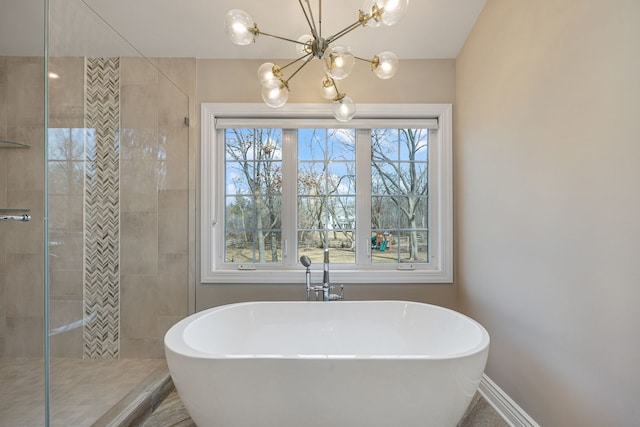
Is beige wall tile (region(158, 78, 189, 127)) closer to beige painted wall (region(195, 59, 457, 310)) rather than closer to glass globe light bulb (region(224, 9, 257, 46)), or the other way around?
beige painted wall (region(195, 59, 457, 310))

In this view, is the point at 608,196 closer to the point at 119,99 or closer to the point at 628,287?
the point at 628,287

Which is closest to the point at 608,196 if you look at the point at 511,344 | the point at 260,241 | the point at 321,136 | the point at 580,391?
the point at 580,391

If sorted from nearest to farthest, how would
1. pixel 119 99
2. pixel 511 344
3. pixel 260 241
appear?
pixel 511 344 → pixel 119 99 → pixel 260 241

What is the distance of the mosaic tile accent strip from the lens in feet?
5.32

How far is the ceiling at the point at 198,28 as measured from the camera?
153 centimetres

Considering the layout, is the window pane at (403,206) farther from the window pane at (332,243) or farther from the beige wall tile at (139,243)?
the beige wall tile at (139,243)

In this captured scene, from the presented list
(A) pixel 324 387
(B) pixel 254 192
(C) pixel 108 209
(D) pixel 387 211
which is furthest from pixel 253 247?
(A) pixel 324 387

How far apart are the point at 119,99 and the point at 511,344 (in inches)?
103

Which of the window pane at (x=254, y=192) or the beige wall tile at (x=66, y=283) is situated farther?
the window pane at (x=254, y=192)

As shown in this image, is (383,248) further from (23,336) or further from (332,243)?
(23,336)

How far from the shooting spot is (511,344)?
56.7 inches

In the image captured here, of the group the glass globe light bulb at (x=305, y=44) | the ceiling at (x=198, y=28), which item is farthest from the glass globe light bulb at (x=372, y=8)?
the ceiling at (x=198, y=28)

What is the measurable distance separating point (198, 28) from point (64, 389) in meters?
2.10

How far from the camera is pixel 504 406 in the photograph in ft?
4.77
